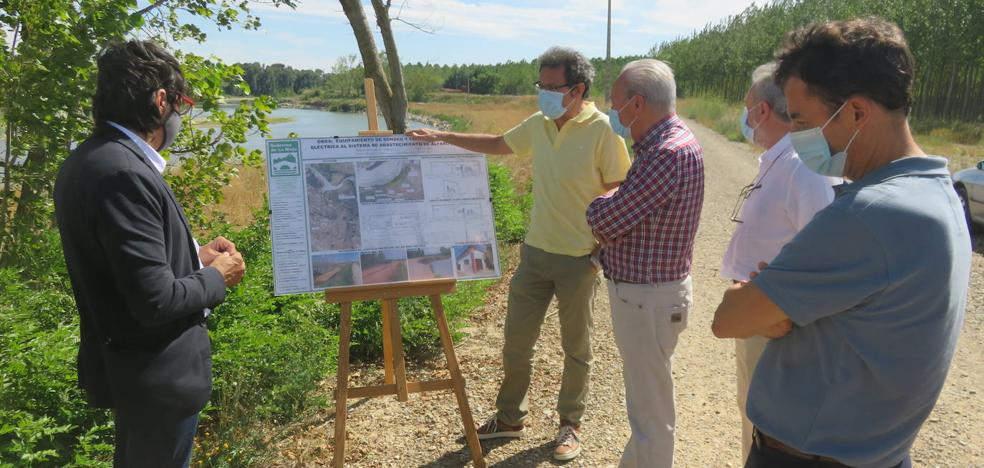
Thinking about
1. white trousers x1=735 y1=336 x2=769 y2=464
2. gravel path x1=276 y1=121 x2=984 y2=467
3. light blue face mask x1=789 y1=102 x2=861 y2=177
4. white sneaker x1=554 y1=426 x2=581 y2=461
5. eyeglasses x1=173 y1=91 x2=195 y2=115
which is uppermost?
eyeglasses x1=173 y1=91 x2=195 y2=115

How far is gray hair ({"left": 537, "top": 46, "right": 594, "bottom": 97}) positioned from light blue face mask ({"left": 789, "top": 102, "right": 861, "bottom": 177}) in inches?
71.5

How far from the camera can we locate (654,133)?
2781 millimetres

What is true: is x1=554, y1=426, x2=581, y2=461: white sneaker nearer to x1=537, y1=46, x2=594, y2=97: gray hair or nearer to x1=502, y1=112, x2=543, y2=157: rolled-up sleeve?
x1=502, y1=112, x2=543, y2=157: rolled-up sleeve

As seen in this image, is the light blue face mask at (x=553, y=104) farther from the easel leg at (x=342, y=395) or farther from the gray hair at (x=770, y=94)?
the easel leg at (x=342, y=395)

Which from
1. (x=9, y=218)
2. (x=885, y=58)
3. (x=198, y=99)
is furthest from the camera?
(x=198, y=99)

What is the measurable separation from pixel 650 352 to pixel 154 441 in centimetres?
198

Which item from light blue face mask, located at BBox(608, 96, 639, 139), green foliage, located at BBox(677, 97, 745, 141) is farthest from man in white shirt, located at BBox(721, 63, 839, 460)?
green foliage, located at BBox(677, 97, 745, 141)

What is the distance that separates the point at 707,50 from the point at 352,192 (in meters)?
51.2

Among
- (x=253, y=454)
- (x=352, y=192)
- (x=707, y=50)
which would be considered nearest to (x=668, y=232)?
(x=352, y=192)

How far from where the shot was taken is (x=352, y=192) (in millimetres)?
3359

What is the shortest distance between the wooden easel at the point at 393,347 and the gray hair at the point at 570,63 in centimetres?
97

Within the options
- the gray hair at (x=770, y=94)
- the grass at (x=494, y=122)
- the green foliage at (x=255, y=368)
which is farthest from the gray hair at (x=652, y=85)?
the grass at (x=494, y=122)

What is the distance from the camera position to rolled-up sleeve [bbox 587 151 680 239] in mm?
2670

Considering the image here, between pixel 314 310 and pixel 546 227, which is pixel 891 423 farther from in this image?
pixel 314 310
